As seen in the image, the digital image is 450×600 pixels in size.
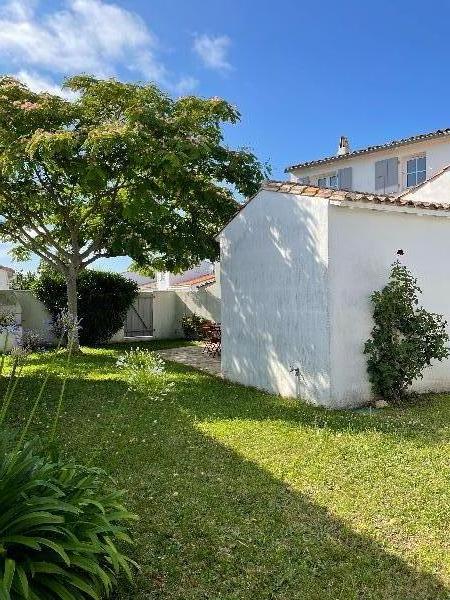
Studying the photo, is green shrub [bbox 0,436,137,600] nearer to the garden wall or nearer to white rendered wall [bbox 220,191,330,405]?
white rendered wall [bbox 220,191,330,405]

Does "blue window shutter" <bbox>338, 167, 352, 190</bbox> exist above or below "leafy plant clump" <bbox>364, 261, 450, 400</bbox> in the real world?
above

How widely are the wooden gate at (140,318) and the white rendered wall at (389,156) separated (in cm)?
1231

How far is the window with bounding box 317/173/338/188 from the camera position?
1086 inches

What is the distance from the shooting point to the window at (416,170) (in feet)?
75.8

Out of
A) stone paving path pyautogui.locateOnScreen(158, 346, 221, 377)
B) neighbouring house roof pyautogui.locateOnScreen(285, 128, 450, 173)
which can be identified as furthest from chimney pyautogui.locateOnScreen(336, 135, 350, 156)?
stone paving path pyautogui.locateOnScreen(158, 346, 221, 377)

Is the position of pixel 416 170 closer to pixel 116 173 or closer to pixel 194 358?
pixel 194 358

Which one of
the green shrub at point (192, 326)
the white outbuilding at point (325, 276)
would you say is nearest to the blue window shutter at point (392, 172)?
the green shrub at point (192, 326)

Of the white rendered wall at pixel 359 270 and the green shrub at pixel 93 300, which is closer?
the white rendered wall at pixel 359 270

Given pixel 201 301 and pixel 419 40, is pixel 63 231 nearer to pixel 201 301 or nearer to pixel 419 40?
pixel 201 301

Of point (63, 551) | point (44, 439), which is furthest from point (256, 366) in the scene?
point (63, 551)

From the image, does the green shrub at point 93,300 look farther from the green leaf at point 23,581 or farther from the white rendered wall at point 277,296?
the green leaf at point 23,581

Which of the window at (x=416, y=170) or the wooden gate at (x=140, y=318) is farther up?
the window at (x=416, y=170)

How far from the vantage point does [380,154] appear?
81.5ft

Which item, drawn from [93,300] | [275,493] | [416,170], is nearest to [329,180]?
[416,170]
